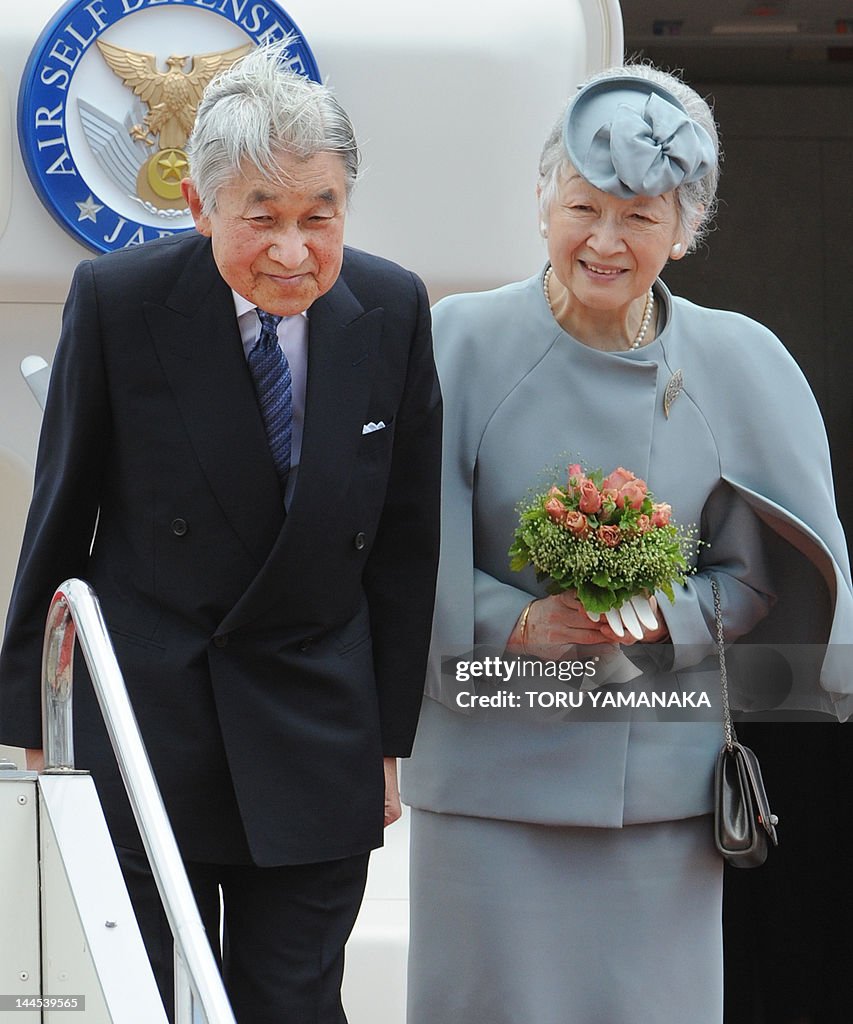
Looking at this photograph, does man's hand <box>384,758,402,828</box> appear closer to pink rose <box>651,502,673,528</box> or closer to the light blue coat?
the light blue coat

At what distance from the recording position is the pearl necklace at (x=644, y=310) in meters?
3.28

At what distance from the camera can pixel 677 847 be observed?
3.28 m

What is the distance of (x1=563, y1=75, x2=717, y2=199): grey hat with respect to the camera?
9.96 feet

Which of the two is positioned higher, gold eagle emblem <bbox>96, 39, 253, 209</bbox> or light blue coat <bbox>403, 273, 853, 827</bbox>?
gold eagle emblem <bbox>96, 39, 253, 209</bbox>

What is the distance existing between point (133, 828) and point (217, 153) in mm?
1030

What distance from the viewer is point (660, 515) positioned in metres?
3.02

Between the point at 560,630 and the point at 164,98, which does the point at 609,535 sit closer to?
the point at 560,630

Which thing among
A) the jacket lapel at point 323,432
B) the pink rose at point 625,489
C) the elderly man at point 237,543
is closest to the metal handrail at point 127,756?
the elderly man at point 237,543

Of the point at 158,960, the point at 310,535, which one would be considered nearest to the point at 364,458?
the point at 310,535

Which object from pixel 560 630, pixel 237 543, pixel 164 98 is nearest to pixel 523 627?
pixel 560 630

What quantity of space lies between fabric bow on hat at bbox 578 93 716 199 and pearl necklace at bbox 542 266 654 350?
273 millimetres

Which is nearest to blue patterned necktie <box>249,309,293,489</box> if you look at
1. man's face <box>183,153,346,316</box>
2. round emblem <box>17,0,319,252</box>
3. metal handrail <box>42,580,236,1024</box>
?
man's face <box>183,153,346,316</box>

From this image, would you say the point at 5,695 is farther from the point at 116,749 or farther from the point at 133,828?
the point at 116,749

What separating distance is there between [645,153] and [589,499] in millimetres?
578
